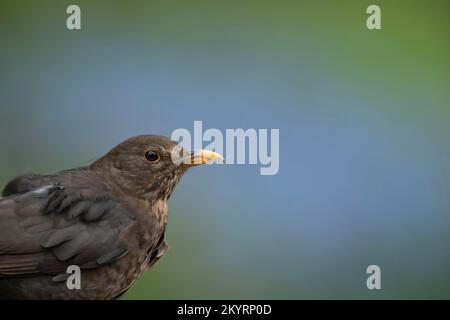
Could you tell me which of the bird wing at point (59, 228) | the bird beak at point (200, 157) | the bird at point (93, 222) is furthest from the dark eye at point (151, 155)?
the bird wing at point (59, 228)

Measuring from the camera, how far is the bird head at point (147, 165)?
4.70 meters

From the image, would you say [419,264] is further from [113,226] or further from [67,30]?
[67,30]

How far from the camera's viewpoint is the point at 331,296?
20.2 ft

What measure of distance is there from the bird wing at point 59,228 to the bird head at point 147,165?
21cm

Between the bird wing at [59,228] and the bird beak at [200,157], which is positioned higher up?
the bird beak at [200,157]

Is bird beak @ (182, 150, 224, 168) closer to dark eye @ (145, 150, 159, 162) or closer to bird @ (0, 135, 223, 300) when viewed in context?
bird @ (0, 135, 223, 300)

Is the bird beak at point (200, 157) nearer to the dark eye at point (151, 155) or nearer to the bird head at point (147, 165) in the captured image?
the bird head at point (147, 165)

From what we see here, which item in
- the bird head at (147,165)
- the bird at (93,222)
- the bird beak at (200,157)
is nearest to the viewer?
the bird at (93,222)

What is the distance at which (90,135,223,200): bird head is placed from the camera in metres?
4.70

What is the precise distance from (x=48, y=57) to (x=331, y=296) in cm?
349

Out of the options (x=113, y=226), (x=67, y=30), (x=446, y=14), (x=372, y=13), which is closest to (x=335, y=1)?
(x=372, y=13)

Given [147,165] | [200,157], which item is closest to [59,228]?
[147,165]

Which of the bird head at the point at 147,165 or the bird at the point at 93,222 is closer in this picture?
the bird at the point at 93,222

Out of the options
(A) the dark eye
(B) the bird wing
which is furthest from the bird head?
(B) the bird wing
